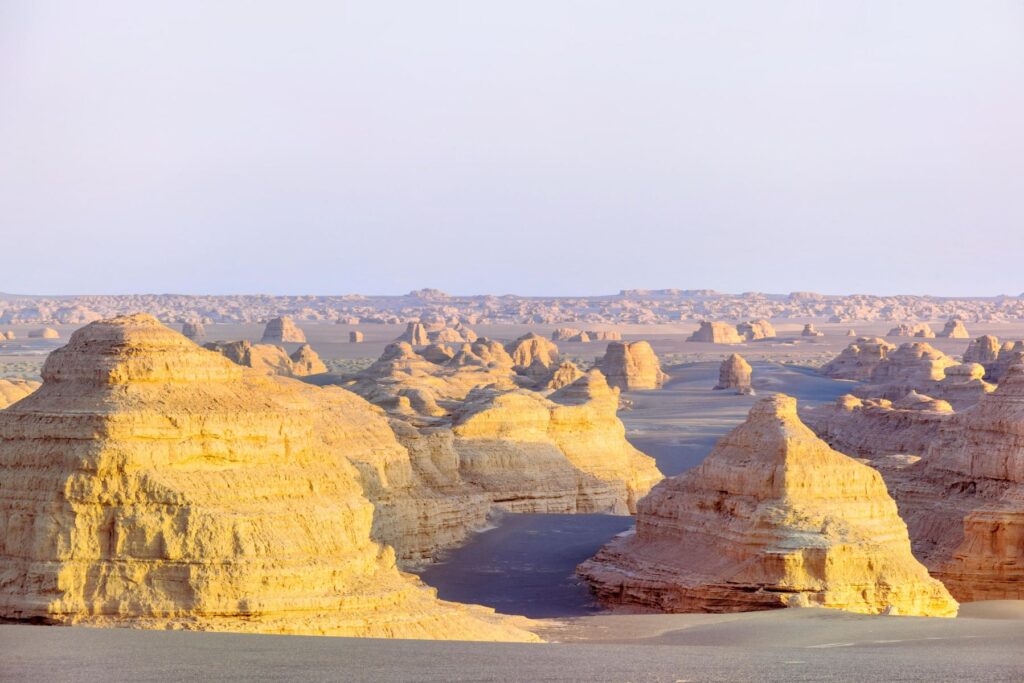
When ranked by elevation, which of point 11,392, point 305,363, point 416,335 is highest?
point 11,392

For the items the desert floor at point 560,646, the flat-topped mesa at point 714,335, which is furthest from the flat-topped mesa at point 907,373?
the flat-topped mesa at point 714,335

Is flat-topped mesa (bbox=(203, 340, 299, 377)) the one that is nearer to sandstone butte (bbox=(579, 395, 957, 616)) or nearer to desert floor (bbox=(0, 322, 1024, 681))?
desert floor (bbox=(0, 322, 1024, 681))

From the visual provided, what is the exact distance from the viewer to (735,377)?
356ft

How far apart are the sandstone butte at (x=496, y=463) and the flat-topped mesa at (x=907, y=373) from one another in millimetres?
24706

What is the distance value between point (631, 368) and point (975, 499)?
71715 mm

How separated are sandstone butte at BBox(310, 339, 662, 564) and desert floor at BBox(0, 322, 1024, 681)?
1.00 meters

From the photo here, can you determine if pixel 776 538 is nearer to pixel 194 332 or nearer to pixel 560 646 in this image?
pixel 560 646

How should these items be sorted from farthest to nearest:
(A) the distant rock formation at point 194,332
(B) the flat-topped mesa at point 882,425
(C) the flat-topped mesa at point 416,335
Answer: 1. (C) the flat-topped mesa at point 416,335
2. (A) the distant rock formation at point 194,332
3. (B) the flat-topped mesa at point 882,425

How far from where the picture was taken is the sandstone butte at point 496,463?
1426 inches

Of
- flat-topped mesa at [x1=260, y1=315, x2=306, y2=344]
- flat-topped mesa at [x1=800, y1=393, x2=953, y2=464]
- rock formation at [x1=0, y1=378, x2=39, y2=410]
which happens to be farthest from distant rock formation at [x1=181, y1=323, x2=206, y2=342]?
rock formation at [x1=0, y1=378, x2=39, y2=410]

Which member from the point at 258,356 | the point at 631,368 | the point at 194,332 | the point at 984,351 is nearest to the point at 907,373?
the point at 984,351

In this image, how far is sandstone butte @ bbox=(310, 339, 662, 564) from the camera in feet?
119

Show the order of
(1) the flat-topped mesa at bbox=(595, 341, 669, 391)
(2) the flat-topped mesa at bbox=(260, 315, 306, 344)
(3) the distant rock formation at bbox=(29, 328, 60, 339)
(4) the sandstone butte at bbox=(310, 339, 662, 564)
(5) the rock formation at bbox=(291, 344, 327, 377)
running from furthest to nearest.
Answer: (2) the flat-topped mesa at bbox=(260, 315, 306, 344) < (3) the distant rock formation at bbox=(29, 328, 60, 339) < (1) the flat-topped mesa at bbox=(595, 341, 669, 391) < (5) the rock formation at bbox=(291, 344, 327, 377) < (4) the sandstone butte at bbox=(310, 339, 662, 564)

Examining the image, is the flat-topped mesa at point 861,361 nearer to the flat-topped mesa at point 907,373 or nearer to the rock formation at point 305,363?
the flat-topped mesa at point 907,373
